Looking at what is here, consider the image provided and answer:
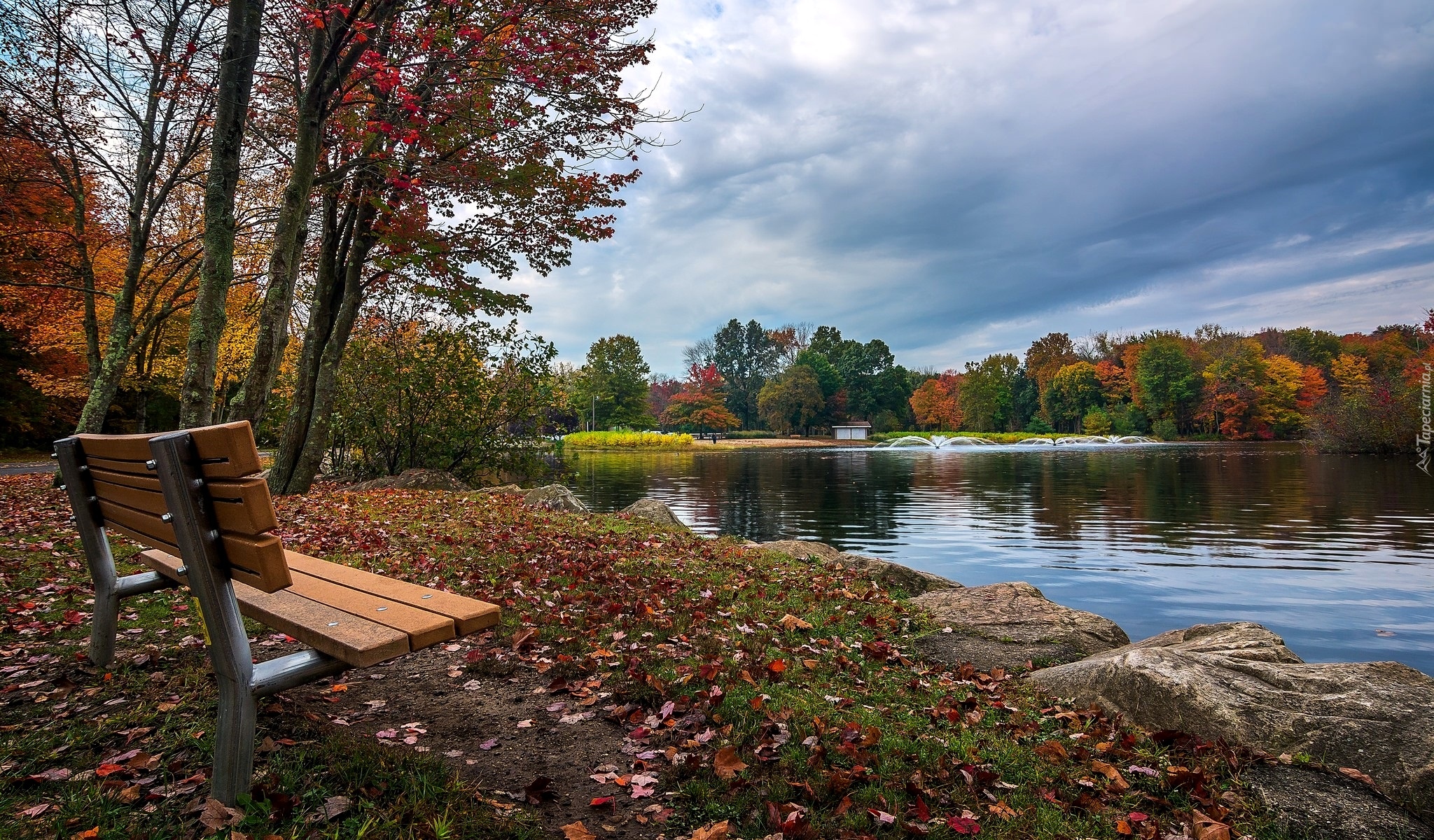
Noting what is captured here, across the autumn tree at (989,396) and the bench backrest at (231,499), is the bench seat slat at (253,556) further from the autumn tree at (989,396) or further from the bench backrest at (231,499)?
the autumn tree at (989,396)

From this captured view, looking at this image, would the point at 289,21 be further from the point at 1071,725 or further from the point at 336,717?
the point at 1071,725

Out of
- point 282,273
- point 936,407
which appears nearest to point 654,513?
point 282,273

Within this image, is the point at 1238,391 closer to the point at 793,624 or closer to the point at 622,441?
the point at 622,441

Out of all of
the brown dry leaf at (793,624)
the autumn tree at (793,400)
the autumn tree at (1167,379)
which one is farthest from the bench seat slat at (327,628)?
the autumn tree at (1167,379)

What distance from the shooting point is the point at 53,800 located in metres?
2.19

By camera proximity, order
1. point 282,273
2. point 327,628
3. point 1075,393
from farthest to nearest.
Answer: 1. point 1075,393
2. point 282,273
3. point 327,628

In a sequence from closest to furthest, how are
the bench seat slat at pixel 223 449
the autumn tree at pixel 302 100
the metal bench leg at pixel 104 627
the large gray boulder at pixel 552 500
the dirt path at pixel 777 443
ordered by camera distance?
the bench seat slat at pixel 223 449 < the metal bench leg at pixel 104 627 < the autumn tree at pixel 302 100 < the large gray boulder at pixel 552 500 < the dirt path at pixel 777 443

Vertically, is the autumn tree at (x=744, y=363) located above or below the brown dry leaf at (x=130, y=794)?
above

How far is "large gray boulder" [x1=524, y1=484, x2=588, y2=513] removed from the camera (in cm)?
1113

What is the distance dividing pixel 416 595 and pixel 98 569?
1.78 m

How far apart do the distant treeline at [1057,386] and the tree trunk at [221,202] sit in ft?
122

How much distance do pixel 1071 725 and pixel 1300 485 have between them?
2259 centimetres

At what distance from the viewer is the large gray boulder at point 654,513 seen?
36.8ft

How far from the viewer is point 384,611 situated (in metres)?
2.39
